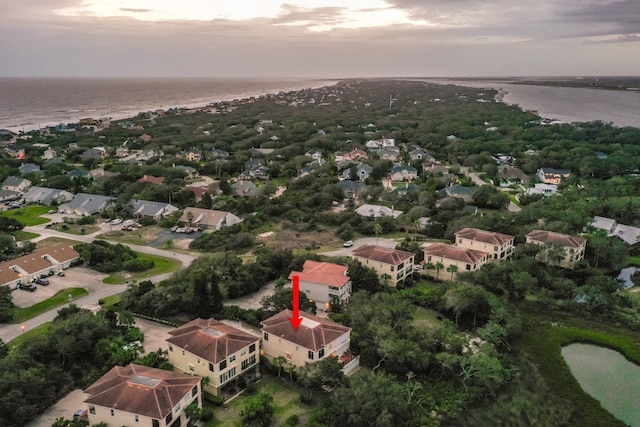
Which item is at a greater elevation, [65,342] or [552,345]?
[65,342]

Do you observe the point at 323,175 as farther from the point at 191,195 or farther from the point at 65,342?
the point at 65,342

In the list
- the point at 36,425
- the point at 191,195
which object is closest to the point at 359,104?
the point at 191,195

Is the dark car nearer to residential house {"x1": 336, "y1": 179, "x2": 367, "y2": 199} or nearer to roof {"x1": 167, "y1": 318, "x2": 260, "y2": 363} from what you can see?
roof {"x1": 167, "y1": 318, "x2": 260, "y2": 363}

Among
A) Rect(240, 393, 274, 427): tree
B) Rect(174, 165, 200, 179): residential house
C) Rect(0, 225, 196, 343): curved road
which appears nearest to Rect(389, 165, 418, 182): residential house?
Rect(174, 165, 200, 179): residential house

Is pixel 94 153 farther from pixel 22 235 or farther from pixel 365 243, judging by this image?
pixel 365 243

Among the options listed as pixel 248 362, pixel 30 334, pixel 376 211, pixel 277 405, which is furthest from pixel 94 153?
pixel 277 405

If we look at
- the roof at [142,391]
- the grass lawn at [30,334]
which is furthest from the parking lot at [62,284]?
the roof at [142,391]

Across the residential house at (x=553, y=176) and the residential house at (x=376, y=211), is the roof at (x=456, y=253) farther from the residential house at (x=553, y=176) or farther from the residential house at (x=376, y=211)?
the residential house at (x=553, y=176)

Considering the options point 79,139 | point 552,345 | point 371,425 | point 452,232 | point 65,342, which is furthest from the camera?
point 79,139

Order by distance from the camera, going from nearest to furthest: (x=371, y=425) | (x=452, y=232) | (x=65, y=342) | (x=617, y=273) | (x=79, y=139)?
1. (x=371, y=425)
2. (x=65, y=342)
3. (x=617, y=273)
4. (x=452, y=232)
5. (x=79, y=139)
